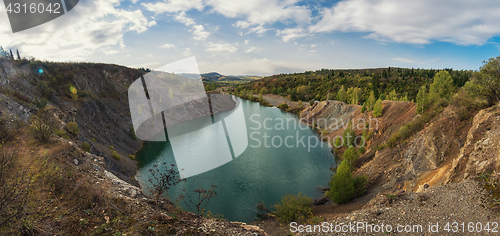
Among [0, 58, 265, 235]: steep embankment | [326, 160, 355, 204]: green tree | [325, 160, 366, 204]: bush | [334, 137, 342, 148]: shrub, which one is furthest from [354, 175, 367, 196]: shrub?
[334, 137, 342, 148]: shrub

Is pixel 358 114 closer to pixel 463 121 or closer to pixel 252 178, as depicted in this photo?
pixel 463 121

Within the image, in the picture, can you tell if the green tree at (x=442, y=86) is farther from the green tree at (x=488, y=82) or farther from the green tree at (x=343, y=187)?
the green tree at (x=343, y=187)

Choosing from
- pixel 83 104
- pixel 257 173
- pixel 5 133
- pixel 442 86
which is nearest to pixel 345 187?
pixel 257 173

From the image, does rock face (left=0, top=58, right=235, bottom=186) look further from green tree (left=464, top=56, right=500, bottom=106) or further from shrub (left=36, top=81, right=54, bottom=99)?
green tree (left=464, top=56, right=500, bottom=106)

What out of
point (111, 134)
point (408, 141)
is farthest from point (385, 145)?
point (111, 134)

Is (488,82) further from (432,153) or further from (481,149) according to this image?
(432,153)

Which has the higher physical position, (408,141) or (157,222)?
(157,222)
